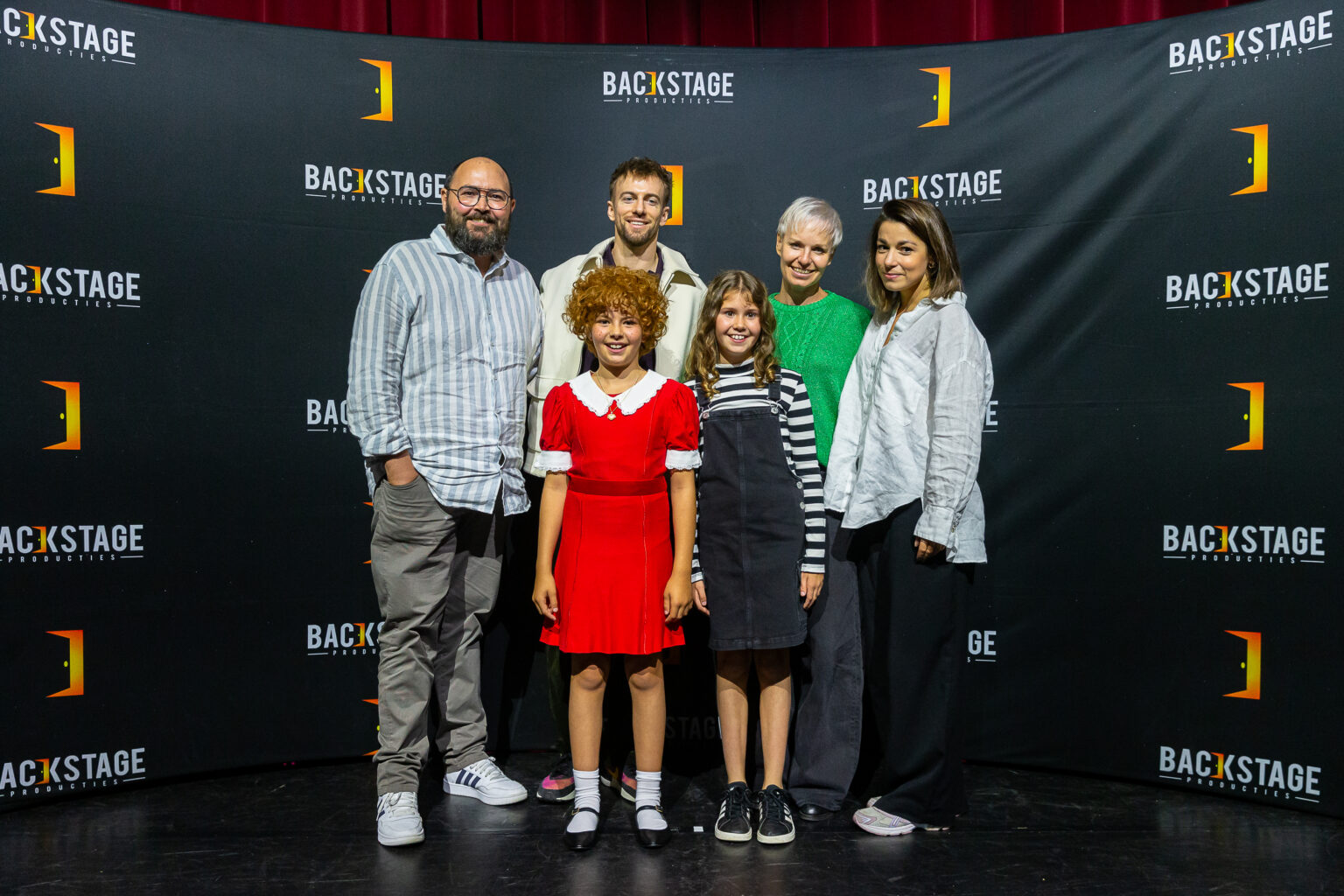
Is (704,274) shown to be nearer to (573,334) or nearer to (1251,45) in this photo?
(573,334)

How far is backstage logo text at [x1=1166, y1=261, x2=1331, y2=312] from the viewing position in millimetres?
2918

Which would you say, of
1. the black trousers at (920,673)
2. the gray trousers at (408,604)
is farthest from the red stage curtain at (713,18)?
the black trousers at (920,673)

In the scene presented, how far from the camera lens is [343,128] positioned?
3.37 meters

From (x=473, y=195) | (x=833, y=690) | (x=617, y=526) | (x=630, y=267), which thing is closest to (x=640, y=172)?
(x=630, y=267)

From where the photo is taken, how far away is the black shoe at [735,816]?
266cm

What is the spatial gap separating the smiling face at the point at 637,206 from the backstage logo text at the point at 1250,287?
1.65 m

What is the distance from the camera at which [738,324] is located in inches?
106

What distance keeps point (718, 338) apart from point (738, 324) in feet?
0.27

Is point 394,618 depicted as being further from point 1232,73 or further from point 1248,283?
point 1232,73

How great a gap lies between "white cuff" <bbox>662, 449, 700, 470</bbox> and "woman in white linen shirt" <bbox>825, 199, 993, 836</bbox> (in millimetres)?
451

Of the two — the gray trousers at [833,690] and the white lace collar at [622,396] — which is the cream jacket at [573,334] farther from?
the gray trousers at [833,690]

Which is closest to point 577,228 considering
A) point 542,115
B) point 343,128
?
point 542,115

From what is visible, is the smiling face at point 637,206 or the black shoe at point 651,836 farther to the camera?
the smiling face at point 637,206

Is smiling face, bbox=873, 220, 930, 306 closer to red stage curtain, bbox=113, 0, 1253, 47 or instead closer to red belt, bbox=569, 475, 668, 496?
red belt, bbox=569, 475, 668, 496
